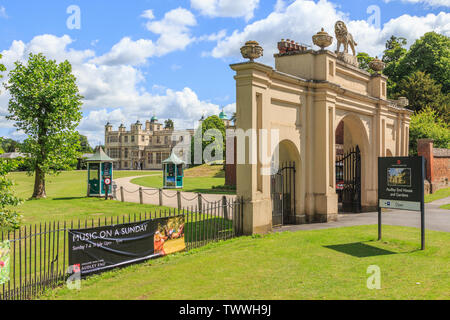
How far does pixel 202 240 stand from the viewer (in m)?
11.9

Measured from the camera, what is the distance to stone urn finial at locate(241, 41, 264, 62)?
39.4 feet

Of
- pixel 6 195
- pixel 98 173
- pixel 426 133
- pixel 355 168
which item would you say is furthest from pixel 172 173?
pixel 426 133

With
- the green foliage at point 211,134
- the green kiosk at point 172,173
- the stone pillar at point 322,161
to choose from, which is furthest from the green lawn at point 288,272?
the green foliage at point 211,134

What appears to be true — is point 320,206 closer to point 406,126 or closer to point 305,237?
point 305,237

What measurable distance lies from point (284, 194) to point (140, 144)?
98212mm

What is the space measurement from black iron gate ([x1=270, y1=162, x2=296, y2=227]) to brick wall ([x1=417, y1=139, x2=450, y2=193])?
50.6 ft

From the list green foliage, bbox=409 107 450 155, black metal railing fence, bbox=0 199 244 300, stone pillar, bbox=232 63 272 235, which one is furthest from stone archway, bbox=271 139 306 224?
green foliage, bbox=409 107 450 155

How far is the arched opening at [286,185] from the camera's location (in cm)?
1476

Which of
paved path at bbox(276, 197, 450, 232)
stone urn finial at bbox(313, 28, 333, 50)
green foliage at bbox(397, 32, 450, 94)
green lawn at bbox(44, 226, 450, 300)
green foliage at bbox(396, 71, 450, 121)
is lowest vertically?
green lawn at bbox(44, 226, 450, 300)

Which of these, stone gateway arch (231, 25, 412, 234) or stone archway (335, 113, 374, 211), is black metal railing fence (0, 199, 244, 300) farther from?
stone archway (335, 113, 374, 211)

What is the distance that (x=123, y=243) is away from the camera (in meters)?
9.15

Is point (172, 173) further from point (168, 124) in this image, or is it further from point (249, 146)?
point (168, 124)

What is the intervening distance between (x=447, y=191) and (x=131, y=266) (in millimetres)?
25143
